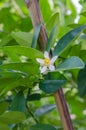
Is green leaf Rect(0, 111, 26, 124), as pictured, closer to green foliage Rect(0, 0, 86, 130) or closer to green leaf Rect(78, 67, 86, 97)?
green foliage Rect(0, 0, 86, 130)

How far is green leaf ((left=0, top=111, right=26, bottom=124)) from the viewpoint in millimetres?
527

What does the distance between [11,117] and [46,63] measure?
0.13 meters

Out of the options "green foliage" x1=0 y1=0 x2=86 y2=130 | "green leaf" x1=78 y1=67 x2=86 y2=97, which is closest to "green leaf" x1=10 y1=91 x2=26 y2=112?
"green foliage" x1=0 y1=0 x2=86 y2=130

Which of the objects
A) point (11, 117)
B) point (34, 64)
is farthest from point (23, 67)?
point (11, 117)

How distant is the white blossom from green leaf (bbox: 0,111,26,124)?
3.9 inches

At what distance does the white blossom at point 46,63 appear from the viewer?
1.51 feet

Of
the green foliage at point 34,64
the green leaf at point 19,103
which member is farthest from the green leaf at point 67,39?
the green leaf at point 19,103

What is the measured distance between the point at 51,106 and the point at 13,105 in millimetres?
125

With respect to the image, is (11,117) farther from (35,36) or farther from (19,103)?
(35,36)

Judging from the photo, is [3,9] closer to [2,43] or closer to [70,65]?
[2,43]

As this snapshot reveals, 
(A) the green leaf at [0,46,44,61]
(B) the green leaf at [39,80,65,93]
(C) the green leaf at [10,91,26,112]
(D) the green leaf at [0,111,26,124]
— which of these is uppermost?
(A) the green leaf at [0,46,44,61]

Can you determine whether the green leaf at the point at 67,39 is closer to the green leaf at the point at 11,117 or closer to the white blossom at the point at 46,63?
the white blossom at the point at 46,63

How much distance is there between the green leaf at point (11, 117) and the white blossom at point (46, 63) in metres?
0.10

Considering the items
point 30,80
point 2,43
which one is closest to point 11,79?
point 30,80
